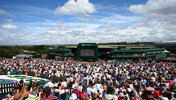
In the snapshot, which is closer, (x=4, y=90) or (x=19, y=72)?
(x=4, y=90)

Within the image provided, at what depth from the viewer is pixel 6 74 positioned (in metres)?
18.3

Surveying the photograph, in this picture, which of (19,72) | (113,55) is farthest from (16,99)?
(113,55)

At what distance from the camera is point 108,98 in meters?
6.89

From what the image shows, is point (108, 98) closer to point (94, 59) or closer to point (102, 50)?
point (94, 59)

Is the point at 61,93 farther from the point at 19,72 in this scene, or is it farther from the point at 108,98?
the point at 19,72

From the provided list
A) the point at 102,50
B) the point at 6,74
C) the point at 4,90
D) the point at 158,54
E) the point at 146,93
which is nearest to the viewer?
the point at 146,93

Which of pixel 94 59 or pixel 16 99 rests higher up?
pixel 16 99

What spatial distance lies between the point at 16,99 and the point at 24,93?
0.46 metres

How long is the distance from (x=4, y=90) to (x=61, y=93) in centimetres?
564

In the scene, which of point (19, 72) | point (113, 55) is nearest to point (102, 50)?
point (113, 55)

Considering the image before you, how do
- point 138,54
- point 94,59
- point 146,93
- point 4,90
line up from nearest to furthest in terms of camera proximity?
point 146,93, point 4,90, point 94,59, point 138,54

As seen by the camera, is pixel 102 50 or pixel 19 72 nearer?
pixel 19 72

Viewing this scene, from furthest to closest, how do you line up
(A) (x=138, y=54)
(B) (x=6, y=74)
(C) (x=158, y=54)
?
(C) (x=158, y=54) < (A) (x=138, y=54) < (B) (x=6, y=74)

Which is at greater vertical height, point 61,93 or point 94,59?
point 61,93
